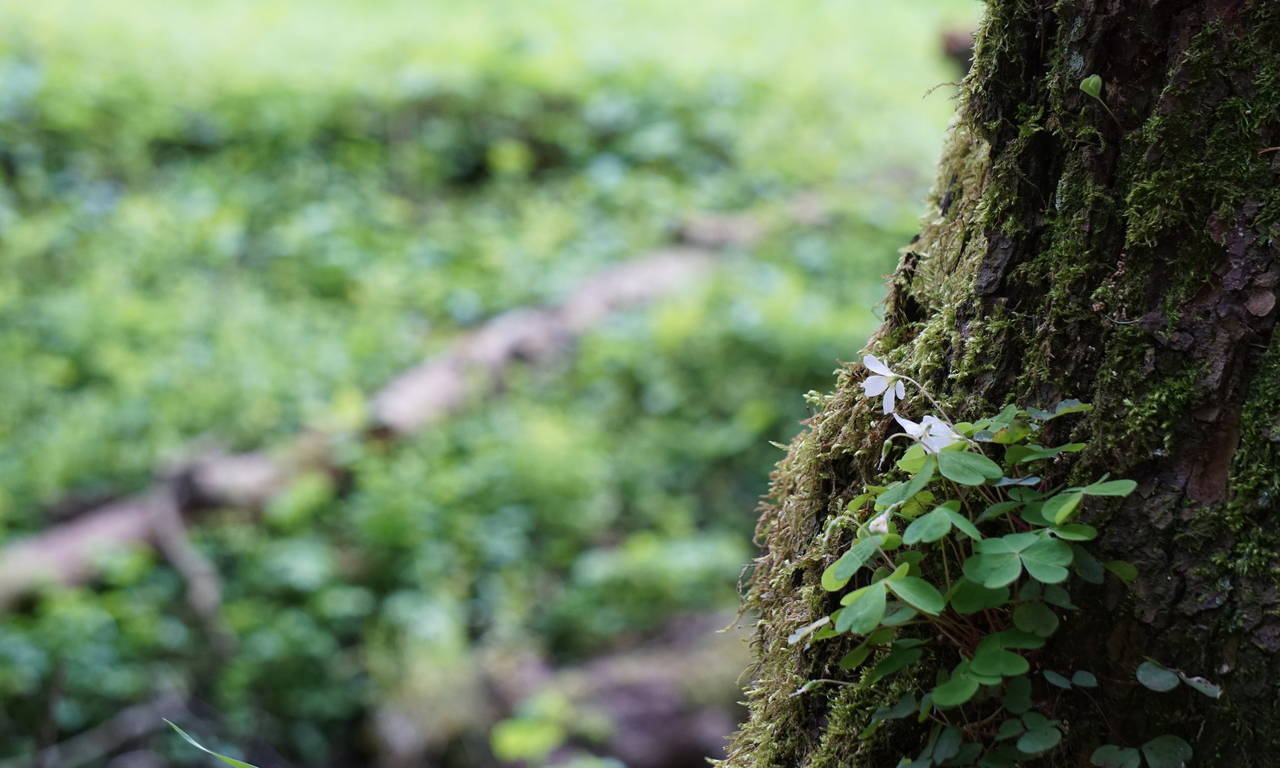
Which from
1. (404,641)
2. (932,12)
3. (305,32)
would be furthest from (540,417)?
(932,12)

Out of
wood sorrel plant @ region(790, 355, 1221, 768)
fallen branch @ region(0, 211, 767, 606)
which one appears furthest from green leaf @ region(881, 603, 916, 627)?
fallen branch @ region(0, 211, 767, 606)

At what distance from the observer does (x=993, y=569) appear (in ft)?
→ 3.64

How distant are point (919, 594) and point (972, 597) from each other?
0.08 meters

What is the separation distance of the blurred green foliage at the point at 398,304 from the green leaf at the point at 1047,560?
11.6ft

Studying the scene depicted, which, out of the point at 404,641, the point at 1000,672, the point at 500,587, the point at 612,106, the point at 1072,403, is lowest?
the point at 1000,672

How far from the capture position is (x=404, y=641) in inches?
206

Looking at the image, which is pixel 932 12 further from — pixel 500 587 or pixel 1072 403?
pixel 1072 403

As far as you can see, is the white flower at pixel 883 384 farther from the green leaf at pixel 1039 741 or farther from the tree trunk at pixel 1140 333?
the green leaf at pixel 1039 741

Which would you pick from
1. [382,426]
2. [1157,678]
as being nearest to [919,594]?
[1157,678]

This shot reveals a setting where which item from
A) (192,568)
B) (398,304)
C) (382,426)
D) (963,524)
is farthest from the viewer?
(398,304)

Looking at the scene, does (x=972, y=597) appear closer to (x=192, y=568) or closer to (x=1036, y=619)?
(x=1036, y=619)

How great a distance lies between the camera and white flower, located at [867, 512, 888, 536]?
1.16 metres

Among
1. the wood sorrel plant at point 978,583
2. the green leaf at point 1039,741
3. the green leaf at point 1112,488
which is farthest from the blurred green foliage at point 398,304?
the green leaf at point 1112,488

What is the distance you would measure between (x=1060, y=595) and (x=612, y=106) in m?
9.88
